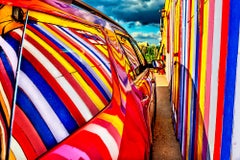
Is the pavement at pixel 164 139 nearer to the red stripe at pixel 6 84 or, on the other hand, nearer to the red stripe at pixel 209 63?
the red stripe at pixel 209 63

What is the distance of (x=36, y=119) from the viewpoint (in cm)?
122

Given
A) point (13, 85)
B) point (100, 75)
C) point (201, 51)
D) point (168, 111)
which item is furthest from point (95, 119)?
point (168, 111)

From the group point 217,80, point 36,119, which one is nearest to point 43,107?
point 36,119

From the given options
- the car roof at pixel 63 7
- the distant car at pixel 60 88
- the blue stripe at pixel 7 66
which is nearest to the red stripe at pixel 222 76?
the distant car at pixel 60 88

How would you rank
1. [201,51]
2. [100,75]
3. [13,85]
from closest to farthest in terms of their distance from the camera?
1. [13,85]
2. [100,75]
3. [201,51]

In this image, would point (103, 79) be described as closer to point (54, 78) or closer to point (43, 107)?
point (54, 78)

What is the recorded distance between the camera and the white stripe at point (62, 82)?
4.64ft

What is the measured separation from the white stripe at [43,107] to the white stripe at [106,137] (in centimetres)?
15

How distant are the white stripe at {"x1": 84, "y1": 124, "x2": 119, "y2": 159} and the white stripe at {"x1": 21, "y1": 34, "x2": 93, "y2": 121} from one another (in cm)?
7

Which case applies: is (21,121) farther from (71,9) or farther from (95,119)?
(71,9)

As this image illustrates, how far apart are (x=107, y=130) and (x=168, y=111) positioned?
566cm

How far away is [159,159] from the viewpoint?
4004mm

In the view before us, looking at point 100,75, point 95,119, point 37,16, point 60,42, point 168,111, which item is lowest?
point 168,111

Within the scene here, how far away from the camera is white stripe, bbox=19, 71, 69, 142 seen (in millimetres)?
1257
